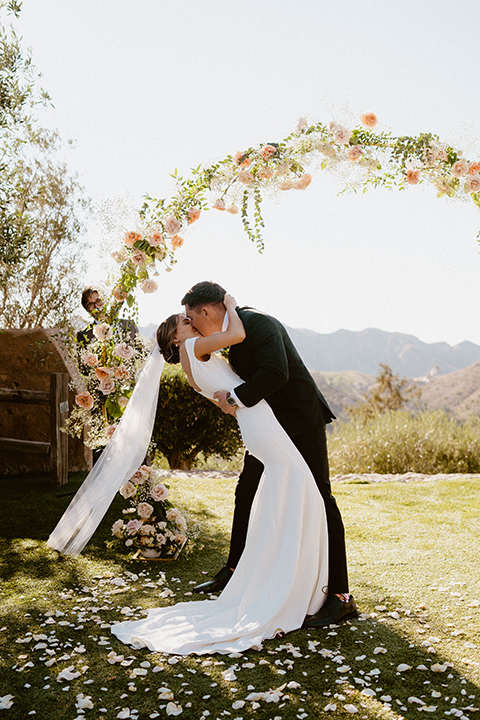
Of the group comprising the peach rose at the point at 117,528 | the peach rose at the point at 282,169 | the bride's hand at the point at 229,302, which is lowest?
the peach rose at the point at 117,528

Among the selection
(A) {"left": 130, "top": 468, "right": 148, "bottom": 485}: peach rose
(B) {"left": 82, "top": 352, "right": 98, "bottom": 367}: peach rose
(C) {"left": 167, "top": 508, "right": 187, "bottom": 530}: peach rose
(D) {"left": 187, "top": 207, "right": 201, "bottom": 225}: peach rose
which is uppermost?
(D) {"left": 187, "top": 207, "right": 201, "bottom": 225}: peach rose

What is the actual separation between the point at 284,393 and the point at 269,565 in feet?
3.28

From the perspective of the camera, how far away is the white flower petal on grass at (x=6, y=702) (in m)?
2.61

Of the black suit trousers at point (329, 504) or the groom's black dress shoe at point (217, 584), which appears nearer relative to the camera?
the black suit trousers at point (329, 504)

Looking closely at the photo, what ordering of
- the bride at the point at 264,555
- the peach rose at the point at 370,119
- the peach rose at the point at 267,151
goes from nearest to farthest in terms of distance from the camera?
1. the bride at the point at 264,555
2. the peach rose at the point at 370,119
3. the peach rose at the point at 267,151

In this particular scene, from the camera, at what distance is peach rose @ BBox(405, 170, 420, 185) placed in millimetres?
4438

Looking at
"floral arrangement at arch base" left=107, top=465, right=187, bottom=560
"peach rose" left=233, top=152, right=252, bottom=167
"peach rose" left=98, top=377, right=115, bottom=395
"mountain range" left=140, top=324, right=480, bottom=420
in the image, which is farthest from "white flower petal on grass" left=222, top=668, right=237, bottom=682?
"mountain range" left=140, top=324, right=480, bottom=420

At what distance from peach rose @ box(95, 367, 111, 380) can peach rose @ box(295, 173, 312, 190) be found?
202 cm

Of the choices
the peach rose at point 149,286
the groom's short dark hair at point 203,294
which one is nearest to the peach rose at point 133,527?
the peach rose at point 149,286

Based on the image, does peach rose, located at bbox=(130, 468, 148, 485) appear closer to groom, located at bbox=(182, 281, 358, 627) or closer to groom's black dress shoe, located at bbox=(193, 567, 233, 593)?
groom's black dress shoe, located at bbox=(193, 567, 233, 593)

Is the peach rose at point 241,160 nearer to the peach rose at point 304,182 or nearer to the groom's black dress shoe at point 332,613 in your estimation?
the peach rose at point 304,182

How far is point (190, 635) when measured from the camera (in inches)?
129

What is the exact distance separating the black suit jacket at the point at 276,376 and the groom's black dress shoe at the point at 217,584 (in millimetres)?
1175

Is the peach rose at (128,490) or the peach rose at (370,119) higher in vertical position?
the peach rose at (370,119)
